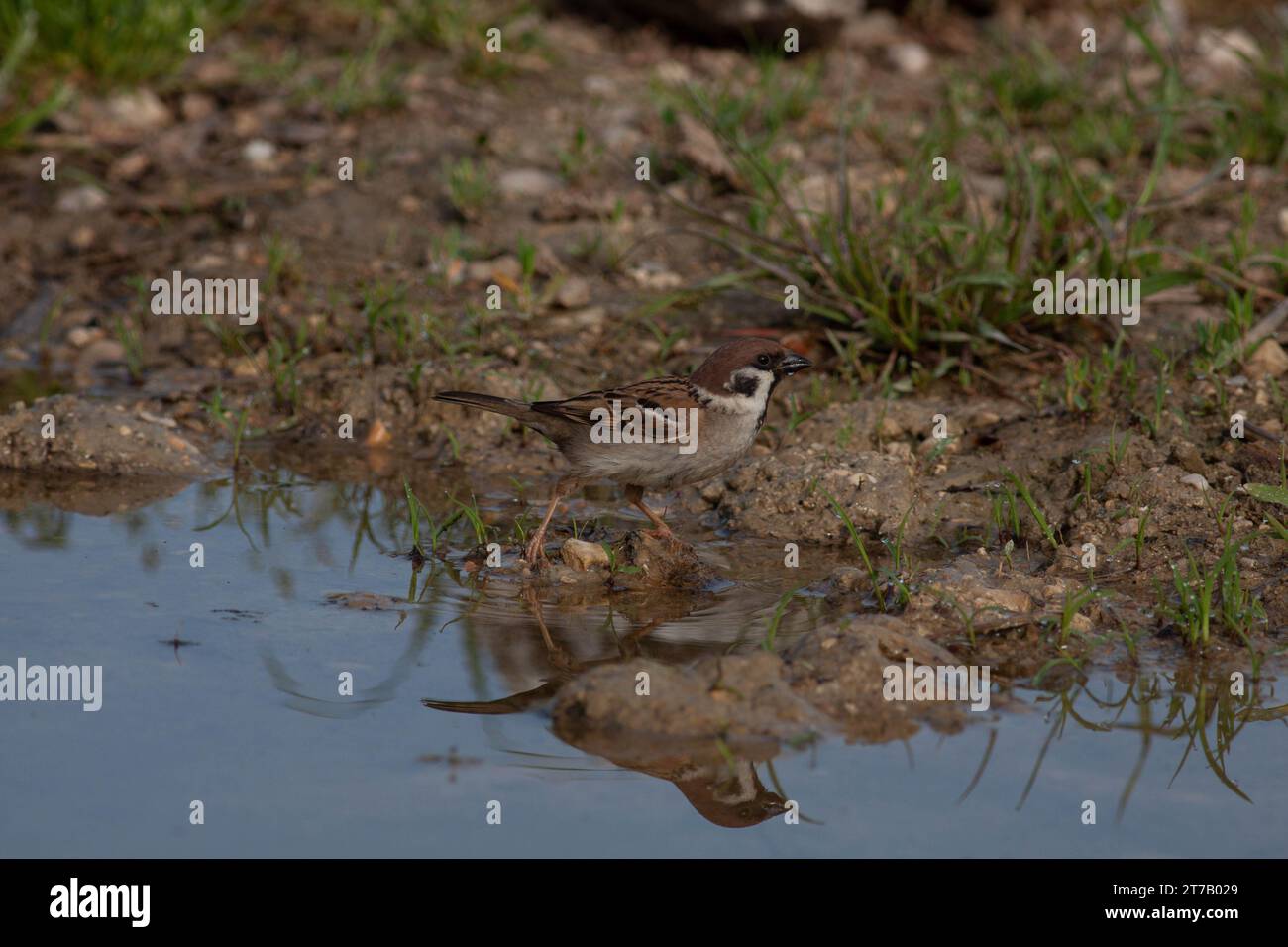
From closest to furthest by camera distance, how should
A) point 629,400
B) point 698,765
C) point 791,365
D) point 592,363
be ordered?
1. point 698,765
2. point 629,400
3. point 791,365
4. point 592,363

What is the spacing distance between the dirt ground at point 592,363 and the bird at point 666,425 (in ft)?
0.89

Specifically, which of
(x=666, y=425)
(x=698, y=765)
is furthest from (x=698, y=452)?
(x=698, y=765)

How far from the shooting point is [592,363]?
767 cm

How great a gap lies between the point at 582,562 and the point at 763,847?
7.02 ft

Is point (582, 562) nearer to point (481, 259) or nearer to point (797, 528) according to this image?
point (797, 528)

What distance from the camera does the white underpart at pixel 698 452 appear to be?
5.70 m

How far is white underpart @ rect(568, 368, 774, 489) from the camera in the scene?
570cm

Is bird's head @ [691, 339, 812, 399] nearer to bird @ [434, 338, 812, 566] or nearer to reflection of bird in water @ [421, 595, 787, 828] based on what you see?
bird @ [434, 338, 812, 566]

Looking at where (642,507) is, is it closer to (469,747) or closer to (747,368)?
(747,368)

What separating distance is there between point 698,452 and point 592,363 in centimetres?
208

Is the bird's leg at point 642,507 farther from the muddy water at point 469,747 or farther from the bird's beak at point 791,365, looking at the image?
the bird's beak at point 791,365

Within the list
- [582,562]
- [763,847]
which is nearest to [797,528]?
[582,562]

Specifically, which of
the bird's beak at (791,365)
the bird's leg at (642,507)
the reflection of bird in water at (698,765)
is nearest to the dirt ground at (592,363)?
the reflection of bird in water at (698,765)

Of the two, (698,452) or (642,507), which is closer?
(698,452)
